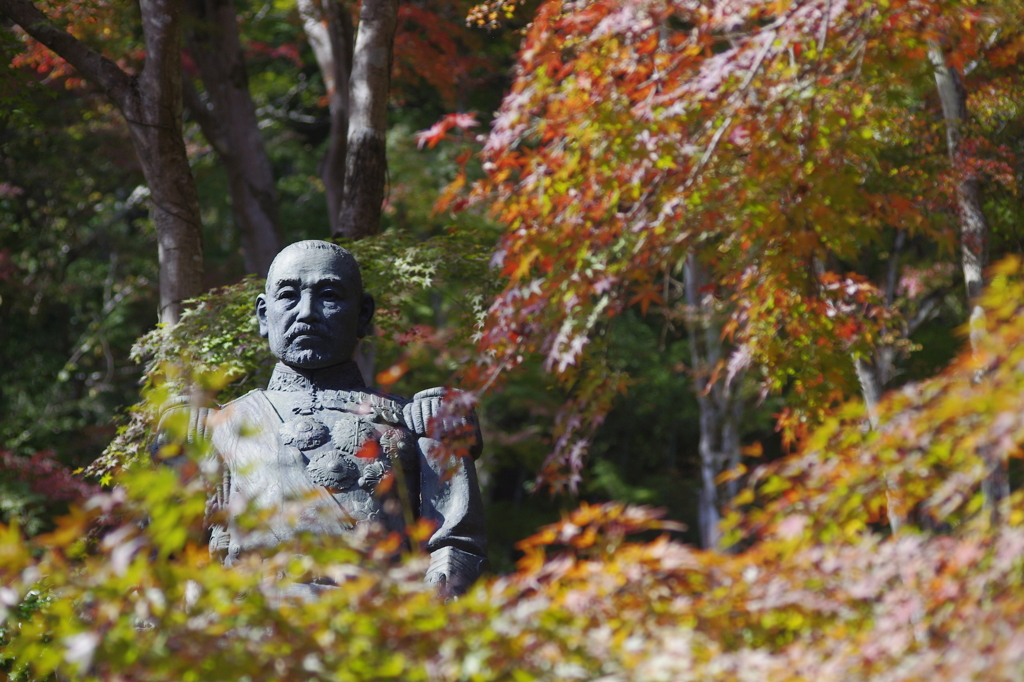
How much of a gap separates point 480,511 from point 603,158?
4.62 ft

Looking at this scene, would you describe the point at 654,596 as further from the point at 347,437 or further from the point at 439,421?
the point at 347,437

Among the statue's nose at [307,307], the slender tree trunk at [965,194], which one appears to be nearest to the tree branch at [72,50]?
the statue's nose at [307,307]

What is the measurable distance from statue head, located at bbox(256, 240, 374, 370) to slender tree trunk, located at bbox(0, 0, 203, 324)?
2171 millimetres

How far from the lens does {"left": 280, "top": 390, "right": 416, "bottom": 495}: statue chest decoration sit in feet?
13.1

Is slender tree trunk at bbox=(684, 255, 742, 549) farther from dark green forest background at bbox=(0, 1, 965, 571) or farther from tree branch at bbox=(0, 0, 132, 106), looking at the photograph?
tree branch at bbox=(0, 0, 132, 106)

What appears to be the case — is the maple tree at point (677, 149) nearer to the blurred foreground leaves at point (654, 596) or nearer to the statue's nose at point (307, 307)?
the statue's nose at point (307, 307)

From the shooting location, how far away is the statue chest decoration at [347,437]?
398 centimetres

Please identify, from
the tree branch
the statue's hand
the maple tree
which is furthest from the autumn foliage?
the tree branch

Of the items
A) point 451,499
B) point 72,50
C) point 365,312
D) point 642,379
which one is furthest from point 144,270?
point 451,499

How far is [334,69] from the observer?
346 inches

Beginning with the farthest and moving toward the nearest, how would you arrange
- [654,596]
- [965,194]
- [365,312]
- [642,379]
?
[965,194] < [642,379] < [365,312] < [654,596]

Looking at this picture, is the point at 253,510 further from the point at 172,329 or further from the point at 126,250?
the point at 126,250

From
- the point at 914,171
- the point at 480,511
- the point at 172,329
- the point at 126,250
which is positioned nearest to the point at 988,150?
the point at 914,171

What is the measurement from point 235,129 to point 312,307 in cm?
470
